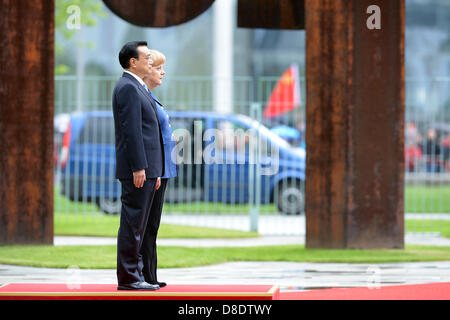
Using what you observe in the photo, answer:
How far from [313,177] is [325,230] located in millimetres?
591

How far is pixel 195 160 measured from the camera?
52.4 ft

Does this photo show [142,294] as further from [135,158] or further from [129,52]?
[129,52]

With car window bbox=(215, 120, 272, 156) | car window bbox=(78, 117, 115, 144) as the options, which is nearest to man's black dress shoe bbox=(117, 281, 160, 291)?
car window bbox=(215, 120, 272, 156)

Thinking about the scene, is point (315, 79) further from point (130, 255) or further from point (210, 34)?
point (210, 34)

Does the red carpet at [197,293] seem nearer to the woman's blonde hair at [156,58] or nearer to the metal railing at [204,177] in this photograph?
the woman's blonde hair at [156,58]

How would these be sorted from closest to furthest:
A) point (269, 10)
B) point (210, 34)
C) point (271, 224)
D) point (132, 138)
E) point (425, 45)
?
point (132, 138)
point (269, 10)
point (271, 224)
point (210, 34)
point (425, 45)

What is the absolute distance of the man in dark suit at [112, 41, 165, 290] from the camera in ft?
21.7

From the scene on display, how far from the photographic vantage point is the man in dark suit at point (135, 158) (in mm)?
6621

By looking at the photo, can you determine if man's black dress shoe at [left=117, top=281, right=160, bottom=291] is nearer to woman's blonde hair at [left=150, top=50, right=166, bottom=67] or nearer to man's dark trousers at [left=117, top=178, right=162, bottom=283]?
man's dark trousers at [left=117, top=178, right=162, bottom=283]

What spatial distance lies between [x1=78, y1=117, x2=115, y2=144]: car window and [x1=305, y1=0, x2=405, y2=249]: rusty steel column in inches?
232

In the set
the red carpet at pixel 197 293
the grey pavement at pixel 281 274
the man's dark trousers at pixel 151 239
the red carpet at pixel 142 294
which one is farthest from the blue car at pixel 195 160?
the red carpet at pixel 142 294

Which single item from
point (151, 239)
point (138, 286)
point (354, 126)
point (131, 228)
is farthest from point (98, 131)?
point (138, 286)

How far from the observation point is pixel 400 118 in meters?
11.1

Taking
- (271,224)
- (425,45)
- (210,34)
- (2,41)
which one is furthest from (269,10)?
(425,45)
